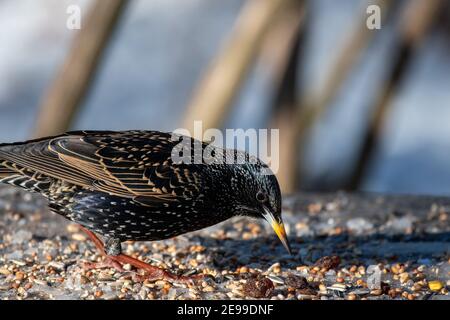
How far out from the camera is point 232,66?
8000 millimetres

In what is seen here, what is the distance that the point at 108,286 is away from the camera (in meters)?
4.67

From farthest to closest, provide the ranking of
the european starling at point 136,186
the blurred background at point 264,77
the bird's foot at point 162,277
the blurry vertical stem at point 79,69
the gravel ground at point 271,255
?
the blurred background at point 264,77, the blurry vertical stem at point 79,69, the european starling at point 136,186, the bird's foot at point 162,277, the gravel ground at point 271,255

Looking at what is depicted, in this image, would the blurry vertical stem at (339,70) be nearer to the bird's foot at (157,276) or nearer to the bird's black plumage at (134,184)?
the bird's black plumage at (134,184)

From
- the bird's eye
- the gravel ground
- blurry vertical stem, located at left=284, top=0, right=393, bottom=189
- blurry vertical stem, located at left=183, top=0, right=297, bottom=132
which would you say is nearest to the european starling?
the bird's eye

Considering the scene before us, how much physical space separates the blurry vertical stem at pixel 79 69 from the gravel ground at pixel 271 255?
1.10m

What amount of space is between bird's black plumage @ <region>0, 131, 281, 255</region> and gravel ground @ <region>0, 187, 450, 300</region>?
0.93 ft

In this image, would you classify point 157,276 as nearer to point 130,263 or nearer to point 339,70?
point 130,263

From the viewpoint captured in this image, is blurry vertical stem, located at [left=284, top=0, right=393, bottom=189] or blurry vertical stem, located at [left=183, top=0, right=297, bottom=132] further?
blurry vertical stem, located at [left=284, top=0, right=393, bottom=189]

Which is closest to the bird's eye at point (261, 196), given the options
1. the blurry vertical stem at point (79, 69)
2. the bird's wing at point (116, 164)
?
the bird's wing at point (116, 164)

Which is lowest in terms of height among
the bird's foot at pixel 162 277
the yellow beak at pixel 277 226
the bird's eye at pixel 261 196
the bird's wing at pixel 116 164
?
the bird's foot at pixel 162 277

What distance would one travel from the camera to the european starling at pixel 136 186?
192 inches

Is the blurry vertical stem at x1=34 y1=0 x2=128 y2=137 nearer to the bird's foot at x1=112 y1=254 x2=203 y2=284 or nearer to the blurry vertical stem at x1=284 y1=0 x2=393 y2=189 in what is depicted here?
the blurry vertical stem at x1=284 y1=0 x2=393 y2=189

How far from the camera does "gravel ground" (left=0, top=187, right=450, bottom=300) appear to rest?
4.63 m
